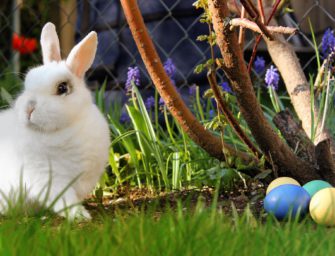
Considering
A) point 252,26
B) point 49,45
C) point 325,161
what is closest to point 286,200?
A: point 325,161

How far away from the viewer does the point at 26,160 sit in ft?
7.46

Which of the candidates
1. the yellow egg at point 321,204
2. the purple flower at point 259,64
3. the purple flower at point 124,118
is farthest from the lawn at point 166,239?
the purple flower at point 124,118

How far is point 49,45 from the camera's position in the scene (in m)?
2.45

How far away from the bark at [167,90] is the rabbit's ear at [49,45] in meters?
0.27

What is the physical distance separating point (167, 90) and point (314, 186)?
2.00 feet

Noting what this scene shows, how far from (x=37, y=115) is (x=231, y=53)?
0.64 meters

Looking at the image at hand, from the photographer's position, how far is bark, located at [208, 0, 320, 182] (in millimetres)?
2209

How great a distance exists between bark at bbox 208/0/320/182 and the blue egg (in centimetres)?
25

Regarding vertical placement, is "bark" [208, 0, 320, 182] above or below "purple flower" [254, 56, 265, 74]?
below

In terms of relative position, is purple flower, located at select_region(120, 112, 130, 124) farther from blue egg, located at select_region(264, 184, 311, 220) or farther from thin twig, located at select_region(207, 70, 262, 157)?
blue egg, located at select_region(264, 184, 311, 220)

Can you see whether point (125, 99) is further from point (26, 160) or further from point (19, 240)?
point (19, 240)

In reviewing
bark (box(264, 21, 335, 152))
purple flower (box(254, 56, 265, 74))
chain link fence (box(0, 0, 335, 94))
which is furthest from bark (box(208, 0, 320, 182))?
chain link fence (box(0, 0, 335, 94))

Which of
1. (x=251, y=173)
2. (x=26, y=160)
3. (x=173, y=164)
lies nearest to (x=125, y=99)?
(x=173, y=164)

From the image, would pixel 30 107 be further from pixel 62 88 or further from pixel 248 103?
pixel 248 103
